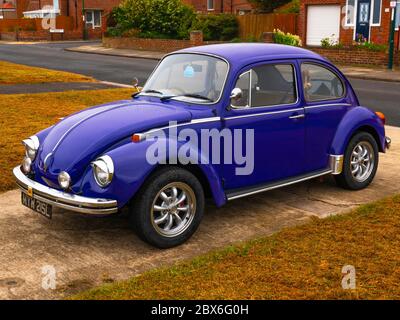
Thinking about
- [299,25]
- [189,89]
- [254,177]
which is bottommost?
[254,177]

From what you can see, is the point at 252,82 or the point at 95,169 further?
the point at 252,82

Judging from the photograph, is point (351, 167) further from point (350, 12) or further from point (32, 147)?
point (350, 12)

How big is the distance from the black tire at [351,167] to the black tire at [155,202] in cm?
230

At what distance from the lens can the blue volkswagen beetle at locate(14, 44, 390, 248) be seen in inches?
185

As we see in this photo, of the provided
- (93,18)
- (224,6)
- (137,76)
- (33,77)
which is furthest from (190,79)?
(93,18)

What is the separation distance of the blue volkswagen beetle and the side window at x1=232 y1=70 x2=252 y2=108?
0.04 feet

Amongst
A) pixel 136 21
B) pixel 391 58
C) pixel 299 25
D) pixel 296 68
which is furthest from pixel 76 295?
pixel 136 21

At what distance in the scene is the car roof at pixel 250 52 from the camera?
560 centimetres

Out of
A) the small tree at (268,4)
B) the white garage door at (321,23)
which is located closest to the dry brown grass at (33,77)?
the white garage door at (321,23)

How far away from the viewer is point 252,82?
5672 millimetres

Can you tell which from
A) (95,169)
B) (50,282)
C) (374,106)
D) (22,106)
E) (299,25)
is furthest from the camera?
(299,25)
